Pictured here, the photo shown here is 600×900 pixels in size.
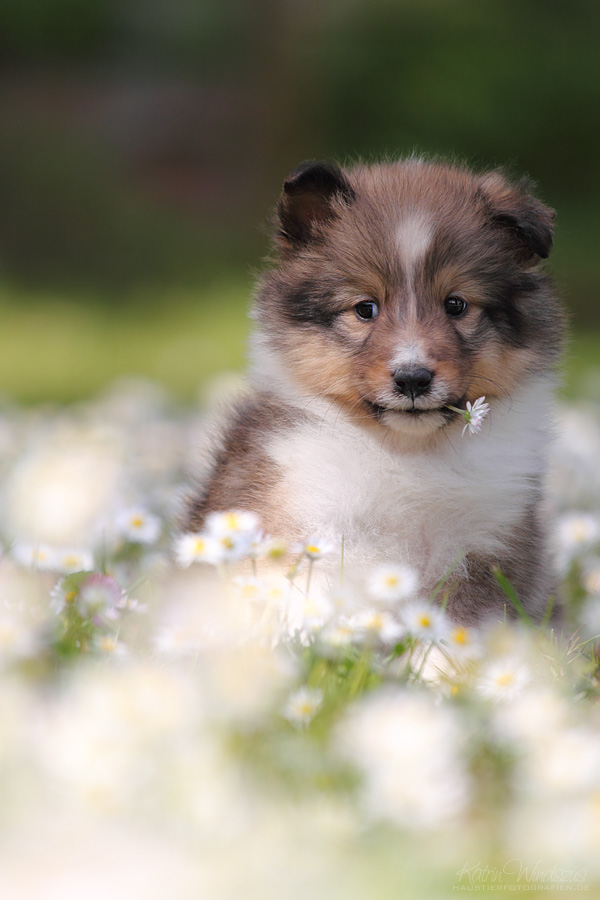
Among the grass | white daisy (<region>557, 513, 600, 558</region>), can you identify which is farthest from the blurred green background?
white daisy (<region>557, 513, 600, 558</region>)

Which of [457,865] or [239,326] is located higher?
[239,326]

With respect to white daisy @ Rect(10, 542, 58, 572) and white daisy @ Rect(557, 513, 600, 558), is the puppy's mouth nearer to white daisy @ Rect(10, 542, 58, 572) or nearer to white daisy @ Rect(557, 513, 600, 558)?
white daisy @ Rect(10, 542, 58, 572)

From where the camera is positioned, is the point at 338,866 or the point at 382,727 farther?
the point at 382,727

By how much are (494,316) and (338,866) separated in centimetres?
190

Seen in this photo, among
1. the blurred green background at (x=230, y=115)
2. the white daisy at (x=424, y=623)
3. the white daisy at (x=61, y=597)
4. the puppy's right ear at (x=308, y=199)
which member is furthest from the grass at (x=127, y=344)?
the white daisy at (x=424, y=623)

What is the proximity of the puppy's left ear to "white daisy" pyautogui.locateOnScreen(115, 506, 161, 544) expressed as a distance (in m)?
1.50

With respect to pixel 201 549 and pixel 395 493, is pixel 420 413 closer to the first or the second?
pixel 395 493

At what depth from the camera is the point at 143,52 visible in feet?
46.8

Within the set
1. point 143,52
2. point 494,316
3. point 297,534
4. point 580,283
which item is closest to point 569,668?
point 297,534

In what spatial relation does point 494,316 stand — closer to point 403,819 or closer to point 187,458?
point 403,819

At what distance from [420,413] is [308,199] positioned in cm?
85

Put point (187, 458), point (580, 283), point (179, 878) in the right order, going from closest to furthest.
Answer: point (179, 878) < point (187, 458) < point (580, 283)

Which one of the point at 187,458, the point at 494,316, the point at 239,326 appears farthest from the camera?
the point at 239,326

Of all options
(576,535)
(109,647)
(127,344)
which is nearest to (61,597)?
(109,647)
